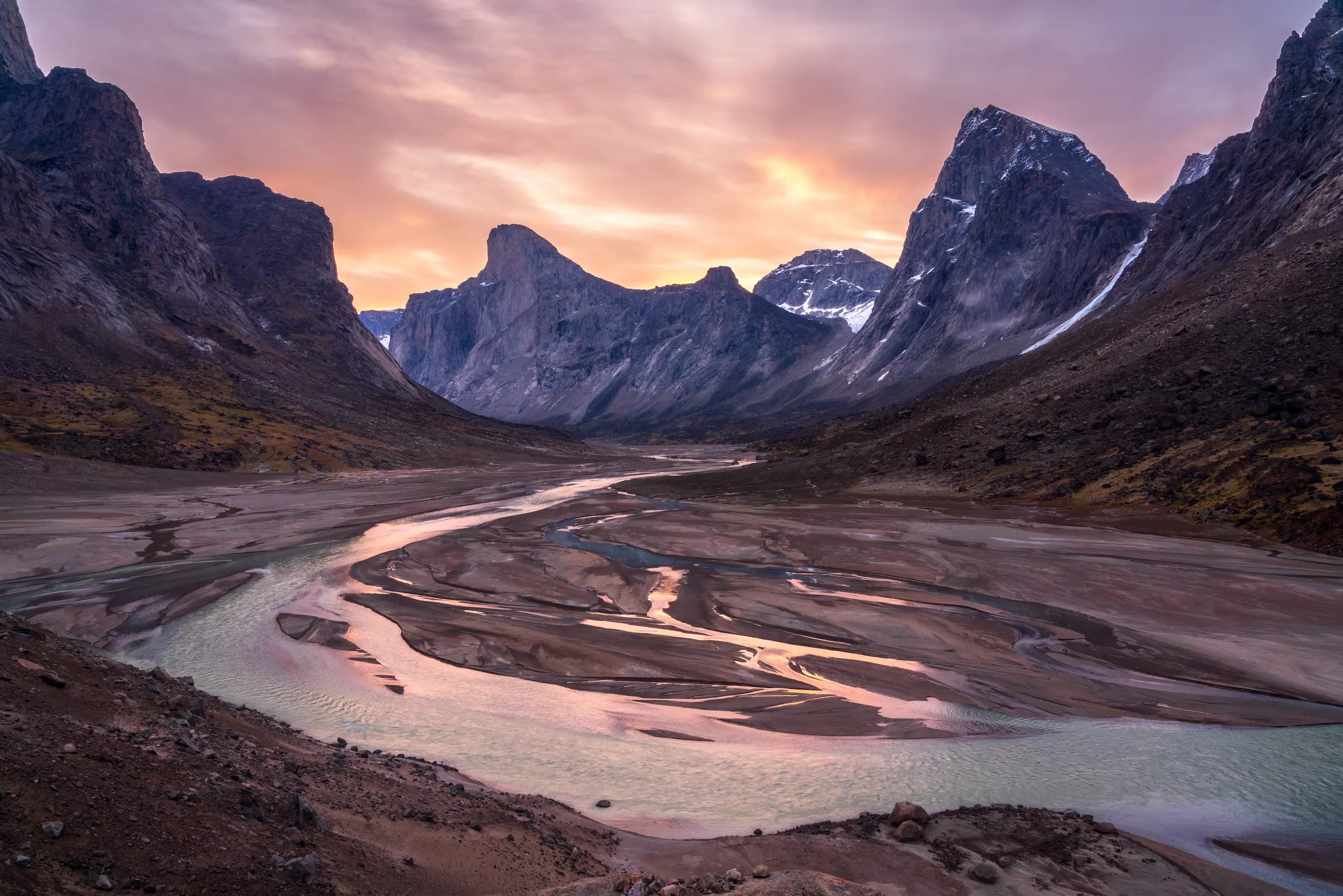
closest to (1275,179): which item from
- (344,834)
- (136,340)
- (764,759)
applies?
(764,759)

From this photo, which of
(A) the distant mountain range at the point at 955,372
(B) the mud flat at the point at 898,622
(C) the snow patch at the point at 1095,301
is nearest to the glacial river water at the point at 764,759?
(B) the mud flat at the point at 898,622

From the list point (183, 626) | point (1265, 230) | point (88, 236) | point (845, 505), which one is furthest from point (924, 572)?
point (88, 236)

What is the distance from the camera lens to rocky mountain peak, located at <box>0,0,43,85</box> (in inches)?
7210

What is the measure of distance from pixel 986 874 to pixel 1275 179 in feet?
460

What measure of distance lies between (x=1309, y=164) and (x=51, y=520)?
148836mm

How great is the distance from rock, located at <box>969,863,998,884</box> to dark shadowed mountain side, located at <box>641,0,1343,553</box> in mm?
40054

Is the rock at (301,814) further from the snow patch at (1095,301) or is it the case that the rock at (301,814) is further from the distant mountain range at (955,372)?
the snow patch at (1095,301)

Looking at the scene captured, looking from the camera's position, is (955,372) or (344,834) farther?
(955,372)

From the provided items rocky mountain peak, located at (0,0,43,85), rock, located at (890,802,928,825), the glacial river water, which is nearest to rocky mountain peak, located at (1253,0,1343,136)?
the glacial river water

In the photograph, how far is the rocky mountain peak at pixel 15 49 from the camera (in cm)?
18312

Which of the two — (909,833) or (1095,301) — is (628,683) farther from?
(1095,301)

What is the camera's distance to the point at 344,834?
1024 cm

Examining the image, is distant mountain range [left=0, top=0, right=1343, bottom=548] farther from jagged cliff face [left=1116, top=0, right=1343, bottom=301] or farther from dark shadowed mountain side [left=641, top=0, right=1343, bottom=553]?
jagged cliff face [left=1116, top=0, right=1343, bottom=301]

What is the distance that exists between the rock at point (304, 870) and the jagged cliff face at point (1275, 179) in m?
107
